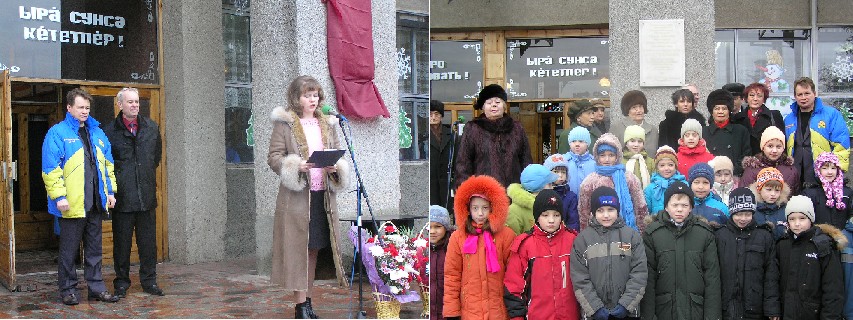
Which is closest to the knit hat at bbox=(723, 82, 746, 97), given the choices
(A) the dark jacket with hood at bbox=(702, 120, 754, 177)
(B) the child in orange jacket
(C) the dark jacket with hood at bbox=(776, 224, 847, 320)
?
(A) the dark jacket with hood at bbox=(702, 120, 754, 177)

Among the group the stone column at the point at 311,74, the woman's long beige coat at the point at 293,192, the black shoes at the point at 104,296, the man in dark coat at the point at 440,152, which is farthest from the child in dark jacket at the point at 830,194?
the black shoes at the point at 104,296

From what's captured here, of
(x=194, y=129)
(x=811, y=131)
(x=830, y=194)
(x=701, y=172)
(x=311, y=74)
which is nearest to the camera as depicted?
(x=701, y=172)

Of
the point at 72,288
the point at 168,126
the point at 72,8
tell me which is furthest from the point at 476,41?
the point at 72,288

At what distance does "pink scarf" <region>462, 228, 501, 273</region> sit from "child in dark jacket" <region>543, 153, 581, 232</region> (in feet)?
1.42

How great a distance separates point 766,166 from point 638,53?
134 cm

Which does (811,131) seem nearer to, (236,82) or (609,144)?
(609,144)

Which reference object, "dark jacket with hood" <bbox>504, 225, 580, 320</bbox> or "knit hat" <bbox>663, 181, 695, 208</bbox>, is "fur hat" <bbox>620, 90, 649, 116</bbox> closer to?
"knit hat" <bbox>663, 181, 695, 208</bbox>

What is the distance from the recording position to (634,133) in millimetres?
6578

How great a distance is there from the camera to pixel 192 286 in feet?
26.9

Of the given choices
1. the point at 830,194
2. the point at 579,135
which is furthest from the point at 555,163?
the point at 830,194

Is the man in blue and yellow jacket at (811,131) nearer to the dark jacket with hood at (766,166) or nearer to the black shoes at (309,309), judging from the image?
the dark jacket with hood at (766,166)

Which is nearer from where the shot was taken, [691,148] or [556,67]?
[691,148]

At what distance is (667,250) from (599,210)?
418 millimetres

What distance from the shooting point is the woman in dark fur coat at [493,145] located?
21.6 ft
